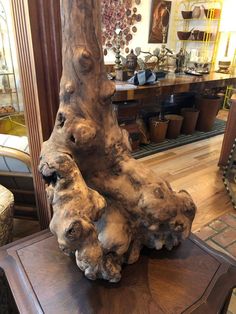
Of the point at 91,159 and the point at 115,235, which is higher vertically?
the point at 91,159

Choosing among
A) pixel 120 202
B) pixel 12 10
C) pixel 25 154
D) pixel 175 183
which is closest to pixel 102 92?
pixel 120 202

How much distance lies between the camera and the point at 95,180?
29.0 inches

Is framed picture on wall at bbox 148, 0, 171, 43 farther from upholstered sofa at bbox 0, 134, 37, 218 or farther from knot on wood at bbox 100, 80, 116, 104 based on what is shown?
knot on wood at bbox 100, 80, 116, 104

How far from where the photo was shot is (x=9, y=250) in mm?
819

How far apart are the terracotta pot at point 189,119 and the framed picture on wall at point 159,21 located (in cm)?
193

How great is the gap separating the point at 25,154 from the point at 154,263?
820 mm

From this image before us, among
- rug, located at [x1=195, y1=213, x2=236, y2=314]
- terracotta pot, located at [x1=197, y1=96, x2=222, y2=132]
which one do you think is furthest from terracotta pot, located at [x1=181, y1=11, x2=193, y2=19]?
rug, located at [x1=195, y1=213, x2=236, y2=314]

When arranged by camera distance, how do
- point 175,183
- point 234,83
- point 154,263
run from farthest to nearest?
point 234,83
point 175,183
point 154,263

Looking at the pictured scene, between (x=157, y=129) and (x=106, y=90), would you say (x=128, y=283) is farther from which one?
(x=157, y=129)

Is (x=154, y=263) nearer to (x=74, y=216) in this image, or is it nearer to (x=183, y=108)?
(x=74, y=216)

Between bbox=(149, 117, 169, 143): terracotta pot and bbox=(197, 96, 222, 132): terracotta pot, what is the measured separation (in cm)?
65

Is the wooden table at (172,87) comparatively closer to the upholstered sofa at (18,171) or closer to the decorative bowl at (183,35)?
the upholstered sofa at (18,171)

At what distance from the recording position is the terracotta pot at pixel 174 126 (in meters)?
3.15

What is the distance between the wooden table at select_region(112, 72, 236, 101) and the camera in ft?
7.75
